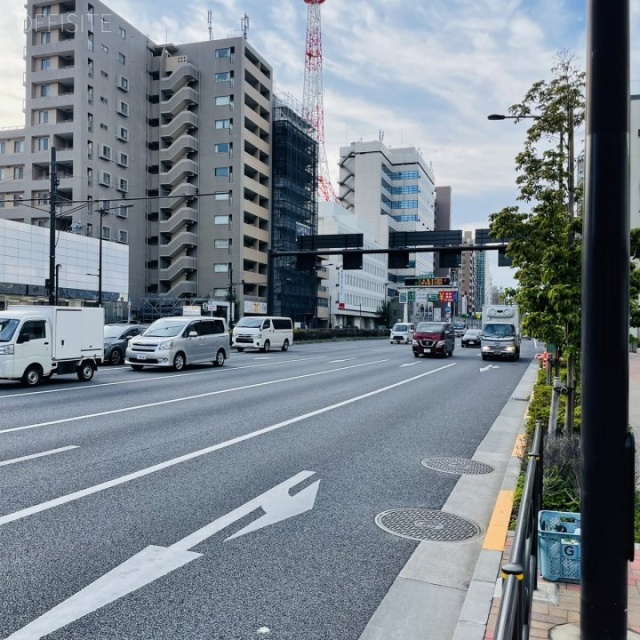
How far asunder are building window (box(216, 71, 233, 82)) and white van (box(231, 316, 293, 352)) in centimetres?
4670

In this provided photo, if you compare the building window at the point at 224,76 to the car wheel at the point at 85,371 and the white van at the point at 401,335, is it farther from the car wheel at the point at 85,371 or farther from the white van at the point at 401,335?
the car wheel at the point at 85,371

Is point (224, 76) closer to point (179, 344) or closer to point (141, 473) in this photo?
point (179, 344)

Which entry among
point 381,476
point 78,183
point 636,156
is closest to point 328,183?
point 78,183

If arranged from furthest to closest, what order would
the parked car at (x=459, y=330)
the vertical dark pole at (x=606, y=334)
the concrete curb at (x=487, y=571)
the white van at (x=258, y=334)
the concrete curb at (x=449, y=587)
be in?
the parked car at (x=459, y=330) < the white van at (x=258, y=334) < the concrete curb at (x=449, y=587) < the concrete curb at (x=487, y=571) < the vertical dark pole at (x=606, y=334)

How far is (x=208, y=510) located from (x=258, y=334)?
29544 mm

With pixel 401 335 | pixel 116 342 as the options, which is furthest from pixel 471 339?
pixel 116 342

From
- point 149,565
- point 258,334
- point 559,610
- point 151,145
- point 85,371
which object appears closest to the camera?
point 559,610

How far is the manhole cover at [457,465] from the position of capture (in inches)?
311

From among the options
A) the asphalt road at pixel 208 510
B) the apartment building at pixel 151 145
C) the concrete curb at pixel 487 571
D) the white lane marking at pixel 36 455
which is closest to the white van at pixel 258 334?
the asphalt road at pixel 208 510

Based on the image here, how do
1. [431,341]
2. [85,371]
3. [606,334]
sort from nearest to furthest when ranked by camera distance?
[606,334], [85,371], [431,341]

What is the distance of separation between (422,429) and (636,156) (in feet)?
163

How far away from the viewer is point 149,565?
452 cm

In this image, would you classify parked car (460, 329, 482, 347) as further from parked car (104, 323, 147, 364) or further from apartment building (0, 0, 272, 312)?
parked car (104, 323, 147, 364)

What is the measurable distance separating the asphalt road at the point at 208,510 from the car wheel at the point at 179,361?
28.5ft
